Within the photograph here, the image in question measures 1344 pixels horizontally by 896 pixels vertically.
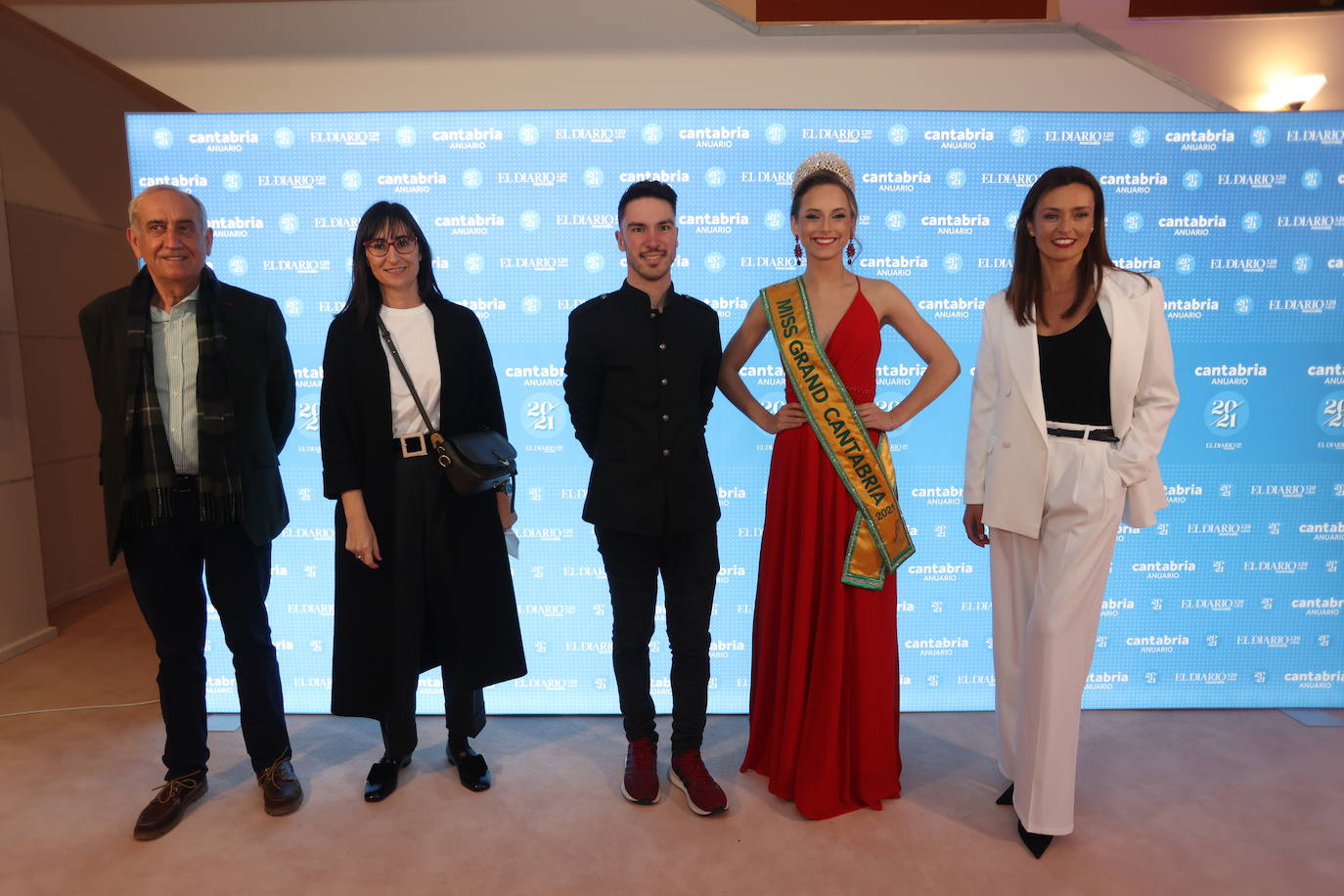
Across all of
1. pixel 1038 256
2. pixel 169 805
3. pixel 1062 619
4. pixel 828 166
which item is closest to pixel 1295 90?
pixel 1038 256

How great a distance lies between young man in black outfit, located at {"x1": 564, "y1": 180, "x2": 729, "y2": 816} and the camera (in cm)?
197

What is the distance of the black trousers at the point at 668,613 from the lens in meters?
2.06

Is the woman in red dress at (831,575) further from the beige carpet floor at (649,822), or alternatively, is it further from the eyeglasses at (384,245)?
the eyeglasses at (384,245)

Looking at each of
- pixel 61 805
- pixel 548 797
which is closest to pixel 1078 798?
pixel 548 797

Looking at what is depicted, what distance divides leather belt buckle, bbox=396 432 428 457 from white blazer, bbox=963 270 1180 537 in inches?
59.9

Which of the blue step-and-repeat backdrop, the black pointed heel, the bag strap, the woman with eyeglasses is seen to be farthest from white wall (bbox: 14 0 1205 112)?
the black pointed heel

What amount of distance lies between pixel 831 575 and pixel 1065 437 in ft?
2.29

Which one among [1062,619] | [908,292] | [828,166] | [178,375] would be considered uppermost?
[828,166]

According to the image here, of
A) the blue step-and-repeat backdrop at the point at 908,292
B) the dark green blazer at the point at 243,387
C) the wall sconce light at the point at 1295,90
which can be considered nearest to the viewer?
the dark green blazer at the point at 243,387

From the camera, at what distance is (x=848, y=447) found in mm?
2039

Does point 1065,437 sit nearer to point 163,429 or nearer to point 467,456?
point 467,456

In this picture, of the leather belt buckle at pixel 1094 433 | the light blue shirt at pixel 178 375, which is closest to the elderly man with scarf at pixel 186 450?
the light blue shirt at pixel 178 375

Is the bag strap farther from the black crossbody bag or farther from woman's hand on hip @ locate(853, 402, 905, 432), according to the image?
woman's hand on hip @ locate(853, 402, 905, 432)

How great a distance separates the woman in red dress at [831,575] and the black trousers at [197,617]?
1.46 meters
